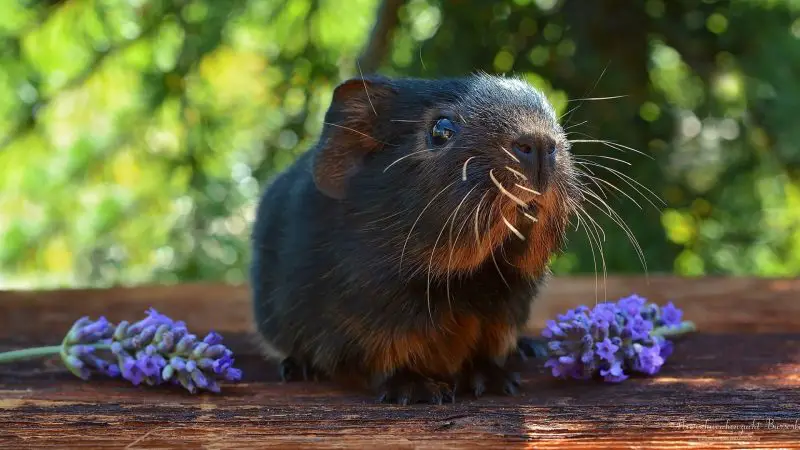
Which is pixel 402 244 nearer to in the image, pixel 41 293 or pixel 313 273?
pixel 313 273

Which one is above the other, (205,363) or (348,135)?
(348,135)

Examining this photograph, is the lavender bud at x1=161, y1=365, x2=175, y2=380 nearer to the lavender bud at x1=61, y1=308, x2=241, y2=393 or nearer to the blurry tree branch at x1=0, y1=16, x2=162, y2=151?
the lavender bud at x1=61, y1=308, x2=241, y2=393

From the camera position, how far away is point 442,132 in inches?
79.5

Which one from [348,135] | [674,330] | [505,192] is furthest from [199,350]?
[674,330]

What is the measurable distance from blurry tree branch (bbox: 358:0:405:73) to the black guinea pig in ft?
5.63

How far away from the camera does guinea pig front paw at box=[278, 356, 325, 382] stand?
240 cm

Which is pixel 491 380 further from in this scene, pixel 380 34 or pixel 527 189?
pixel 380 34

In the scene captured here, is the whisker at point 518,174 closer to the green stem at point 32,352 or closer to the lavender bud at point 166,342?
the lavender bud at point 166,342

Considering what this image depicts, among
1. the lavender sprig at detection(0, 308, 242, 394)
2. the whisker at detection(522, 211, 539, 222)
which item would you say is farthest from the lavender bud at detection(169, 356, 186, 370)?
the whisker at detection(522, 211, 539, 222)

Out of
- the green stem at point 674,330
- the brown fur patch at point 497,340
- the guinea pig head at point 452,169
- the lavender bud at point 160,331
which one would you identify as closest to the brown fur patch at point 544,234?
the guinea pig head at point 452,169

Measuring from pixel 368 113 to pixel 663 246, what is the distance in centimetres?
210

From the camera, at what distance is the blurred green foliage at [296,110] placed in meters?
3.62

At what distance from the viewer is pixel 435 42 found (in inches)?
145

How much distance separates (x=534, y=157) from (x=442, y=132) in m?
0.25
